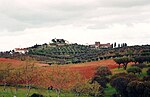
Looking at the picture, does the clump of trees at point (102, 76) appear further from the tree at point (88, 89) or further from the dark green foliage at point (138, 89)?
the dark green foliage at point (138, 89)

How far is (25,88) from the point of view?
5463 inches

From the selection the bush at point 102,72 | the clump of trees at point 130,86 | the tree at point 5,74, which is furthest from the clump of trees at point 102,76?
the tree at point 5,74

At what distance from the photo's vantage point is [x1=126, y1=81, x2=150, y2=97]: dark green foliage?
389 feet

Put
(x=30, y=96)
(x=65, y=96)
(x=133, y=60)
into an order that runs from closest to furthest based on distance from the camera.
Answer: (x=30, y=96) → (x=65, y=96) → (x=133, y=60)

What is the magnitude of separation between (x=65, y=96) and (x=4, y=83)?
28131 millimetres

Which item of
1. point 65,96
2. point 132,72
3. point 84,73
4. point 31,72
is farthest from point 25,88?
point 132,72

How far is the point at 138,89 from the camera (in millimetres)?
120500

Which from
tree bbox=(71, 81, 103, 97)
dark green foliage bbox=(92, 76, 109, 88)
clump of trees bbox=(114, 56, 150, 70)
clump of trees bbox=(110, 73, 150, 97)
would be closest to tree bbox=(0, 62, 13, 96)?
tree bbox=(71, 81, 103, 97)

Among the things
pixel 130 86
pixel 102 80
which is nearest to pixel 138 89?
pixel 130 86

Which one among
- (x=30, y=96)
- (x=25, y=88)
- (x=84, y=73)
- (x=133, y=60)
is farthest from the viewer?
(x=133, y=60)

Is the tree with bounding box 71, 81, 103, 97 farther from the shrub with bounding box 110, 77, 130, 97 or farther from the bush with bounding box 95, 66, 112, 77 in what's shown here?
the bush with bounding box 95, 66, 112, 77

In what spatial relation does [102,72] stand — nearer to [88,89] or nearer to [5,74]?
[88,89]

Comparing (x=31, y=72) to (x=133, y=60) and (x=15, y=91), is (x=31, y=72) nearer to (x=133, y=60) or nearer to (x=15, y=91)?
(x=15, y=91)

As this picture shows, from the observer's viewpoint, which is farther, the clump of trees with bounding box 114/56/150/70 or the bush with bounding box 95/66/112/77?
the clump of trees with bounding box 114/56/150/70
